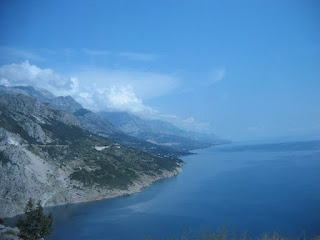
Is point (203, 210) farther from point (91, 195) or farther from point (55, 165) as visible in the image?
point (55, 165)

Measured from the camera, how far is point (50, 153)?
107m

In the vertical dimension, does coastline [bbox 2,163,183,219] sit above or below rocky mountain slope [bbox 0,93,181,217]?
below

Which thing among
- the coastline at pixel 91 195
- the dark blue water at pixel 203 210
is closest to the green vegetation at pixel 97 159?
the coastline at pixel 91 195

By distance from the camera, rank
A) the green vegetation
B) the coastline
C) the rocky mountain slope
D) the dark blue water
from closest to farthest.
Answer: the dark blue water → the rocky mountain slope → the coastline → the green vegetation

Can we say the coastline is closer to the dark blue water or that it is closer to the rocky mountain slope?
the rocky mountain slope

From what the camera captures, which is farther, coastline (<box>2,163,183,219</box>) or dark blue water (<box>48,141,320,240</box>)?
coastline (<box>2,163,183,219</box>)

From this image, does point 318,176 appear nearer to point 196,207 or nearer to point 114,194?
point 196,207

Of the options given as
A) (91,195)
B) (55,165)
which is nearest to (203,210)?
(91,195)

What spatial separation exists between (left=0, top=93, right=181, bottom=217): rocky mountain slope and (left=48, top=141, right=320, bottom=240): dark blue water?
7.75 metres

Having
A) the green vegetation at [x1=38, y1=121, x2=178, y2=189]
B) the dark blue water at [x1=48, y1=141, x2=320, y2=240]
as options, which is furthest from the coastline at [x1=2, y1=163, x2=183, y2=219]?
the dark blue water at [x1=48, y1=141, x2=320, y2=240]

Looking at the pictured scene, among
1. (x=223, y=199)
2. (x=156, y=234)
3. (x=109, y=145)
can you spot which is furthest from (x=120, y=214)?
(x=109, y=145)

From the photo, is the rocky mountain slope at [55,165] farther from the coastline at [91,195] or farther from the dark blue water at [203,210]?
the dark blue water at [203,210]

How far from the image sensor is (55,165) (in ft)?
333

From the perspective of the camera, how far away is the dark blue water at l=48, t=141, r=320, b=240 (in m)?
63.7
